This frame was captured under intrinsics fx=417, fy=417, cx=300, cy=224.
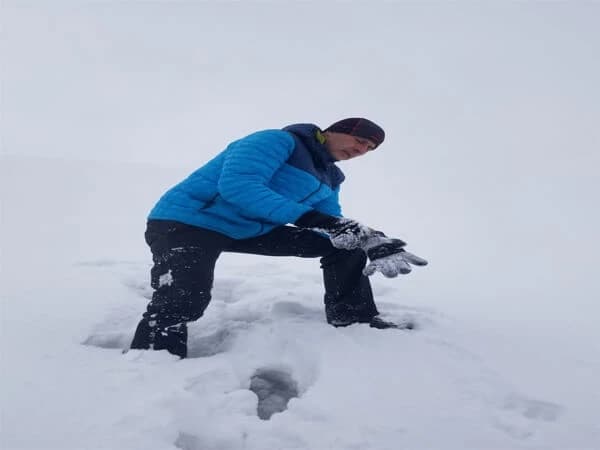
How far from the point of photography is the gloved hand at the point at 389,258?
1915 mm

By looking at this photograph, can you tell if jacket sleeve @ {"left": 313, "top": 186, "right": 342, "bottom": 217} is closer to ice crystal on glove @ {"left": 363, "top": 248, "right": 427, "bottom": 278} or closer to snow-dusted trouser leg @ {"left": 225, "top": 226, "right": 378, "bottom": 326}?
snow-dusted trouser leg @ {"left": 225, "top": 226, "right": 378, "bottom": 326}

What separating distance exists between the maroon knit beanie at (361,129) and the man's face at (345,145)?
2 centimetres

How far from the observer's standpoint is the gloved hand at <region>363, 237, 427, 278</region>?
6.28 feet

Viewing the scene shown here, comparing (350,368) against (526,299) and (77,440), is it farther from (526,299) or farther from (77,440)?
(526,299)

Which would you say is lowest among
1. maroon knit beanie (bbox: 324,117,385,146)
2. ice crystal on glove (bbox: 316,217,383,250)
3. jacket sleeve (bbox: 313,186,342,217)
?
ice crystal on glove (bbox: 316,217,383,250)

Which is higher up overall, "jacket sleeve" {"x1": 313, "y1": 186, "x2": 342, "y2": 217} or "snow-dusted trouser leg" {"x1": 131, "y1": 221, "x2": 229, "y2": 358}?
"jacket sleeve" {"x1": 313, "y1": 186, "x2": 342, "y2": 217}

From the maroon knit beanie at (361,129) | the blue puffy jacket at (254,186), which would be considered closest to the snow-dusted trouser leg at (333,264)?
the blue puffy jacket at (254,186)

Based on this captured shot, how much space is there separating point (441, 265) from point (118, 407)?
6451 millimetres

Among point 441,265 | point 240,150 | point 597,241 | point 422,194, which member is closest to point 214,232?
point 240,150

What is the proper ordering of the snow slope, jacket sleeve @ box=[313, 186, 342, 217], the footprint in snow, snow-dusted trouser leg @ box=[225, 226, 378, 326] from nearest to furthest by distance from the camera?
1. the snow slope
2. the footprint in snow
3. snow-dusted trouser leg @ box=[225, 226, 378, 326]
4. jacket sleeve @ box=[313, 186, 342, 217]

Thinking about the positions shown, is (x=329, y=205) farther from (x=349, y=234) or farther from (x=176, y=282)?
(x=176, y=282)

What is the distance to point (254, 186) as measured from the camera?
204 cm

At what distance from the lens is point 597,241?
10.1m

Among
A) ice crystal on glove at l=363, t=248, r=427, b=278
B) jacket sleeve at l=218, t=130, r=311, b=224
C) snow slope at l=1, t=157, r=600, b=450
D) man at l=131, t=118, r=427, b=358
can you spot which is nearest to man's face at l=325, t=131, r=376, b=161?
man at l=131, t=118, r=427, b=358
